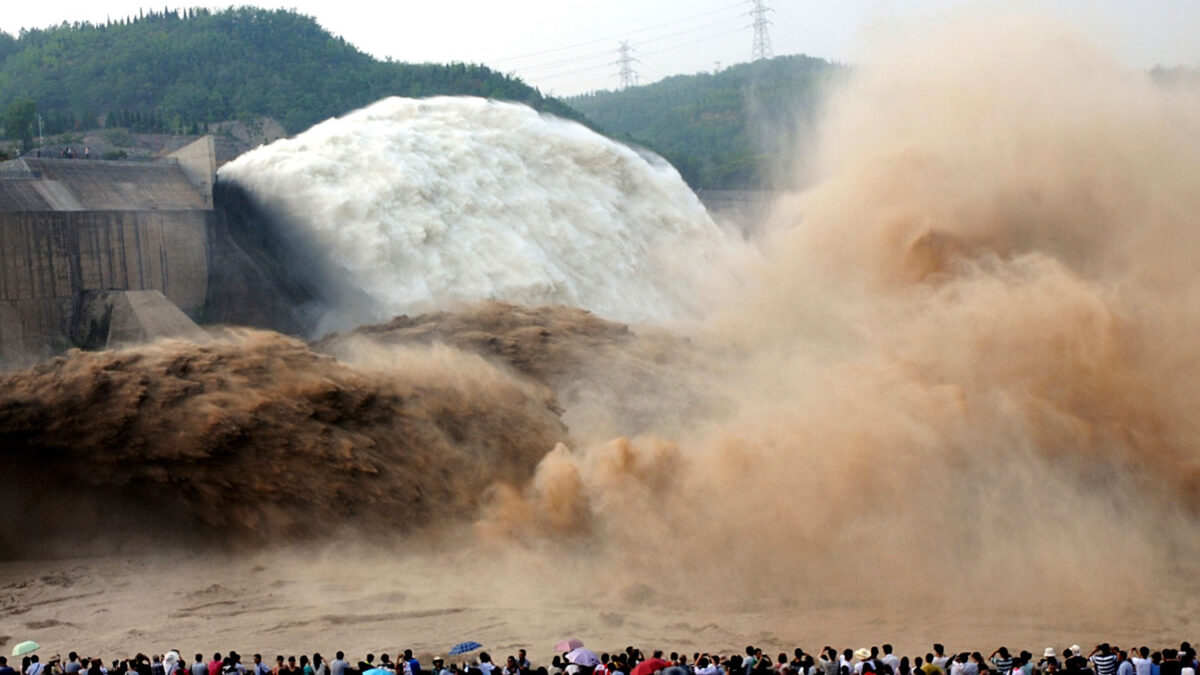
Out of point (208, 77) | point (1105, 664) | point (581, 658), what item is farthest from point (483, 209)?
point (208, 77)

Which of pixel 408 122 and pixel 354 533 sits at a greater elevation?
pixel 408 122

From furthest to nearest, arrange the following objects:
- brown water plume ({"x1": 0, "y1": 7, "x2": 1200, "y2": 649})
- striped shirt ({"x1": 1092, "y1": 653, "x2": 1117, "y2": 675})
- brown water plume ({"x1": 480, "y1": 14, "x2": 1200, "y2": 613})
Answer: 1. brown water plume ({"x1": 480, "y1": 14, "x2": 1200, "y2": 613})
2. brown water plume ({"x1": 0, "y1": 7, "x2": 1200, "y2": 649})
3. striped shirt ({"x1": 1092, "y1": 653, "x2": 1117, "y2": 675})

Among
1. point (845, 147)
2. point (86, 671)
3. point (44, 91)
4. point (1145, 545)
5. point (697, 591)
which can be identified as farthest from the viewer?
point (44, 91)

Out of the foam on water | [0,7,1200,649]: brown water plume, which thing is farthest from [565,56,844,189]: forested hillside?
[0,7,1200,649]: brown water plume

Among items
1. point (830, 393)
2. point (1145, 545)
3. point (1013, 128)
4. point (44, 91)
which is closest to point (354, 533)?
point (830, 393)

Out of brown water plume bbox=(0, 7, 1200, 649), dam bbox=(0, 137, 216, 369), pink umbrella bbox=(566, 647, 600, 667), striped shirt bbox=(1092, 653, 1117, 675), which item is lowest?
striped shirt bbox=(1092, 653, 1117, 675)

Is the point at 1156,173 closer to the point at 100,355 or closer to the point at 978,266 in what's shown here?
the point at 978,266

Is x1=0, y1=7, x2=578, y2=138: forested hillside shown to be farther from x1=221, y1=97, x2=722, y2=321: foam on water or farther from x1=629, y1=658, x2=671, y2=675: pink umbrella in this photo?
x1=629, y1=658, x2=671, y2=675: pink umbrella
